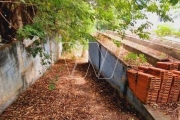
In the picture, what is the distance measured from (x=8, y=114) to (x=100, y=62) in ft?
14.2

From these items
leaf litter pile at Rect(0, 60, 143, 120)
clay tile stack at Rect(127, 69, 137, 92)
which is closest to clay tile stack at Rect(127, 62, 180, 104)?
clay tile stack at Rect(127, 69, 137, 92)

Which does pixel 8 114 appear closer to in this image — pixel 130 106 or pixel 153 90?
pixel 130 106

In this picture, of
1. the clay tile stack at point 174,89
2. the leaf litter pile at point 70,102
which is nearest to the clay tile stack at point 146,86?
the clay tile stack at point 174,89

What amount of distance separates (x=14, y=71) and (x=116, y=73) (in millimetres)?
3062

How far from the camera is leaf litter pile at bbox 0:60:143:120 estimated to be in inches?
170

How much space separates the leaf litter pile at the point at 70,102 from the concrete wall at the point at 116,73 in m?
0.19

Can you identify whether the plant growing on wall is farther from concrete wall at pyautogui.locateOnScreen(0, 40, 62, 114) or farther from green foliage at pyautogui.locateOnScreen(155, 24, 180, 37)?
green foliage at pyautogui.locateOnScreen(155, 24, 180, 37)

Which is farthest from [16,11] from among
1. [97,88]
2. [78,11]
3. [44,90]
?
[97,88]

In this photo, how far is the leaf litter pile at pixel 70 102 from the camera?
14.2 ft

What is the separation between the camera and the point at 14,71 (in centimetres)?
499

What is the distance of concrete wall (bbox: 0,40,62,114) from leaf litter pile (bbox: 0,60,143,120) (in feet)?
0.79

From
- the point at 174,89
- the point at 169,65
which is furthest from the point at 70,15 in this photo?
the point at 174,89

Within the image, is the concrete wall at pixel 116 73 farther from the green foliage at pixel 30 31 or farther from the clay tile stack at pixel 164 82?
the green foliage at pixel 30 31

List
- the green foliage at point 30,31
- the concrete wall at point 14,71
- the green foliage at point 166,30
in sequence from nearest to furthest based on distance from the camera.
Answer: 1. the green foliage at point 30,31
2. the concrete wall at point 14,71
3. the green foliage at point 166,30
